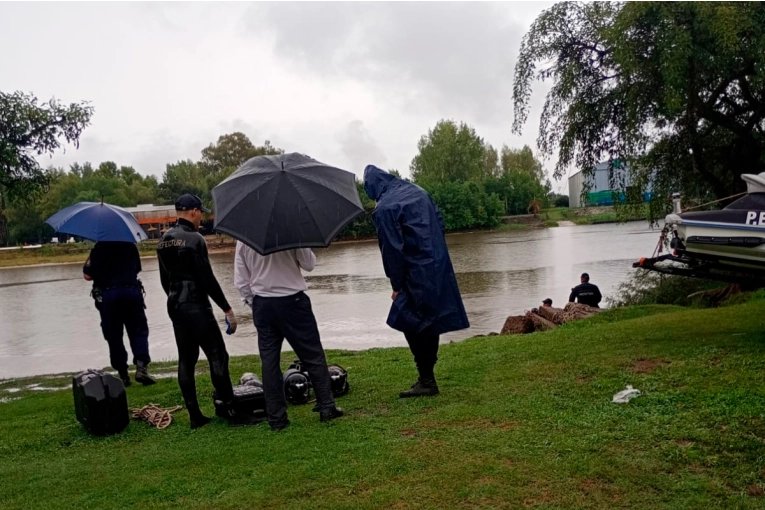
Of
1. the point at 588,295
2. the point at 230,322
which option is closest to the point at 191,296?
the point at 230,322

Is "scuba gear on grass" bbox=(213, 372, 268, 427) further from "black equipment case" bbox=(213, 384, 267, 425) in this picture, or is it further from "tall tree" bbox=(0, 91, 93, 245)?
"tall tree" bbox=(0, 91, 93, 245)

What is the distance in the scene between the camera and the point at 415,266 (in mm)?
6234

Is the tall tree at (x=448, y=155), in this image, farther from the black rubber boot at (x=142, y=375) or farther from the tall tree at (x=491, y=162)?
the black rubber boot at (x=142, y=375)

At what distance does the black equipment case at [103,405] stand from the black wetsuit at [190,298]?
673mm

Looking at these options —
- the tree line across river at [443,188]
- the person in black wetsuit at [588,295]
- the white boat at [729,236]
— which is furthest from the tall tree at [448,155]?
the white boat at [729,236]

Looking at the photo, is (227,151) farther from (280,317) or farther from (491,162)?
(280,317)

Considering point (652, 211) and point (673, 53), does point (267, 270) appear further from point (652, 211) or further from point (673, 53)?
point (652, 211)

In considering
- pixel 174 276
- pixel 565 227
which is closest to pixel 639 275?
pixel 174 276

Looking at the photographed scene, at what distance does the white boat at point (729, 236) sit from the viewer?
6613 millimetres

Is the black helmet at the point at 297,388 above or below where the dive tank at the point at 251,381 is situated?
below

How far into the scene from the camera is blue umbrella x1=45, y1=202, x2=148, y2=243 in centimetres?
817

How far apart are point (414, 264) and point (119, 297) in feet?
13.3

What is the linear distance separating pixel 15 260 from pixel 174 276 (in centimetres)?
8382

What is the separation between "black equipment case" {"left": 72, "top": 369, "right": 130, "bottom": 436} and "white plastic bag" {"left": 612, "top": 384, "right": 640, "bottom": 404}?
4203 mm
